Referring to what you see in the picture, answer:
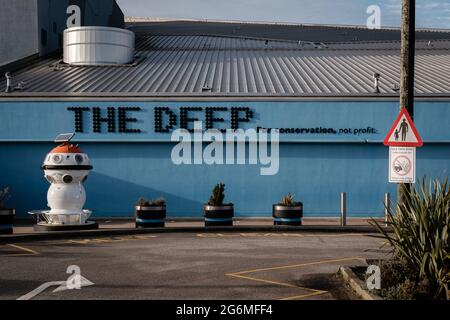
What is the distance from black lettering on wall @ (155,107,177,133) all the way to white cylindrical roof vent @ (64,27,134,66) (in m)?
8.53

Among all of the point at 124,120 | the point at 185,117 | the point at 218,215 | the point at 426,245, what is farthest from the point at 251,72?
the point at 426,245

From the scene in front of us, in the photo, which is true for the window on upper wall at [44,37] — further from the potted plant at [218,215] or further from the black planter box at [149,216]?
the potted plant at [218,215]

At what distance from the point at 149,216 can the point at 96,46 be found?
15919mm

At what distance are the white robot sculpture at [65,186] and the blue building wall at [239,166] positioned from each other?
685cm

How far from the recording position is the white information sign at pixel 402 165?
1369 centimetres

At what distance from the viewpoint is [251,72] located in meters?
33.1

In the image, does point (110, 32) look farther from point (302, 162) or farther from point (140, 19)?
point (140, 19)

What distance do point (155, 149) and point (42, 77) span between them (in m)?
8.24

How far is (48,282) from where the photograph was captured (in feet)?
37.5

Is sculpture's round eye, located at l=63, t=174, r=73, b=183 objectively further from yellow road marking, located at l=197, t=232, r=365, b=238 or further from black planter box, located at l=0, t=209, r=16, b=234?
yellow road marking, located at l=197, t=232, r=365, b=238

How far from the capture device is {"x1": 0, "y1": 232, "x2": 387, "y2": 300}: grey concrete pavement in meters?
10.5

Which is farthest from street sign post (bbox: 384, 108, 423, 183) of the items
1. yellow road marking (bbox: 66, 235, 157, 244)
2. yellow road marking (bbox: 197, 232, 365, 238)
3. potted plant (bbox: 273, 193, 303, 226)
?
potted plant (bbox: 273, 193, 303, 226)

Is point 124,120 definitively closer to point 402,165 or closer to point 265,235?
point 265,235

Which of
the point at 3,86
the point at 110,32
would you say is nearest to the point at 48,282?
the point at 3,86
